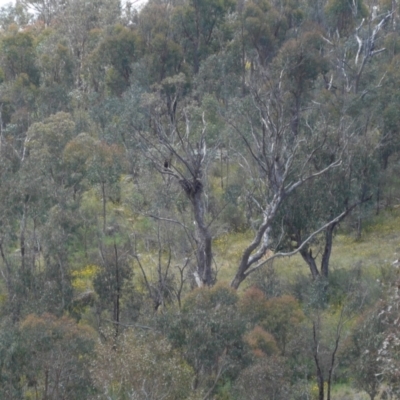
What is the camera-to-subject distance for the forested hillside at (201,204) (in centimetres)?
1602

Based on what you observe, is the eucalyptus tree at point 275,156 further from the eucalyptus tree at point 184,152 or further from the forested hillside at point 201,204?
the eucalyptus tree at point 184,152

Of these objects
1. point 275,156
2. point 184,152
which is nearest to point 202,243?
point 275,156

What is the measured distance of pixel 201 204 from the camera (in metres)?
19.6

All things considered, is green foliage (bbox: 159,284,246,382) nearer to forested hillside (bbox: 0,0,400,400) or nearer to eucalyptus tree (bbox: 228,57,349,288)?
forested hillside (bbox: 0,0,400,400)

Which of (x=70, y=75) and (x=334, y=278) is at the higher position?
(x=70, y=75)

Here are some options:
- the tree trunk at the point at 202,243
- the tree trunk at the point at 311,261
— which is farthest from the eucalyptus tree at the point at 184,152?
the tree trunk at the point at 311,261

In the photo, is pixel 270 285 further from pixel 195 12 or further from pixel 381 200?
pixel 195 12

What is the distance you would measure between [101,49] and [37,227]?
1700 cm

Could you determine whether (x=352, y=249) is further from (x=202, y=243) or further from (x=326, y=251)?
(x=202, y=243)

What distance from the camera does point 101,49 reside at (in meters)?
39.1

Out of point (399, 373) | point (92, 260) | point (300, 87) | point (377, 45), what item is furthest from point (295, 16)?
point (399, 373)

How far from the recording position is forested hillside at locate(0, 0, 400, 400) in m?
16.0

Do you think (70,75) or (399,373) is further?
(70,75)

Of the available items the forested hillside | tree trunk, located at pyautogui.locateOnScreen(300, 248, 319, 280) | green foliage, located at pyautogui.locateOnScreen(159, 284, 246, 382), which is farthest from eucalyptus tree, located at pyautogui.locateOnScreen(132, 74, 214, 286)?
green foliage, located at pyautogui.locateOnScreen(159, 284, 246, 382)
